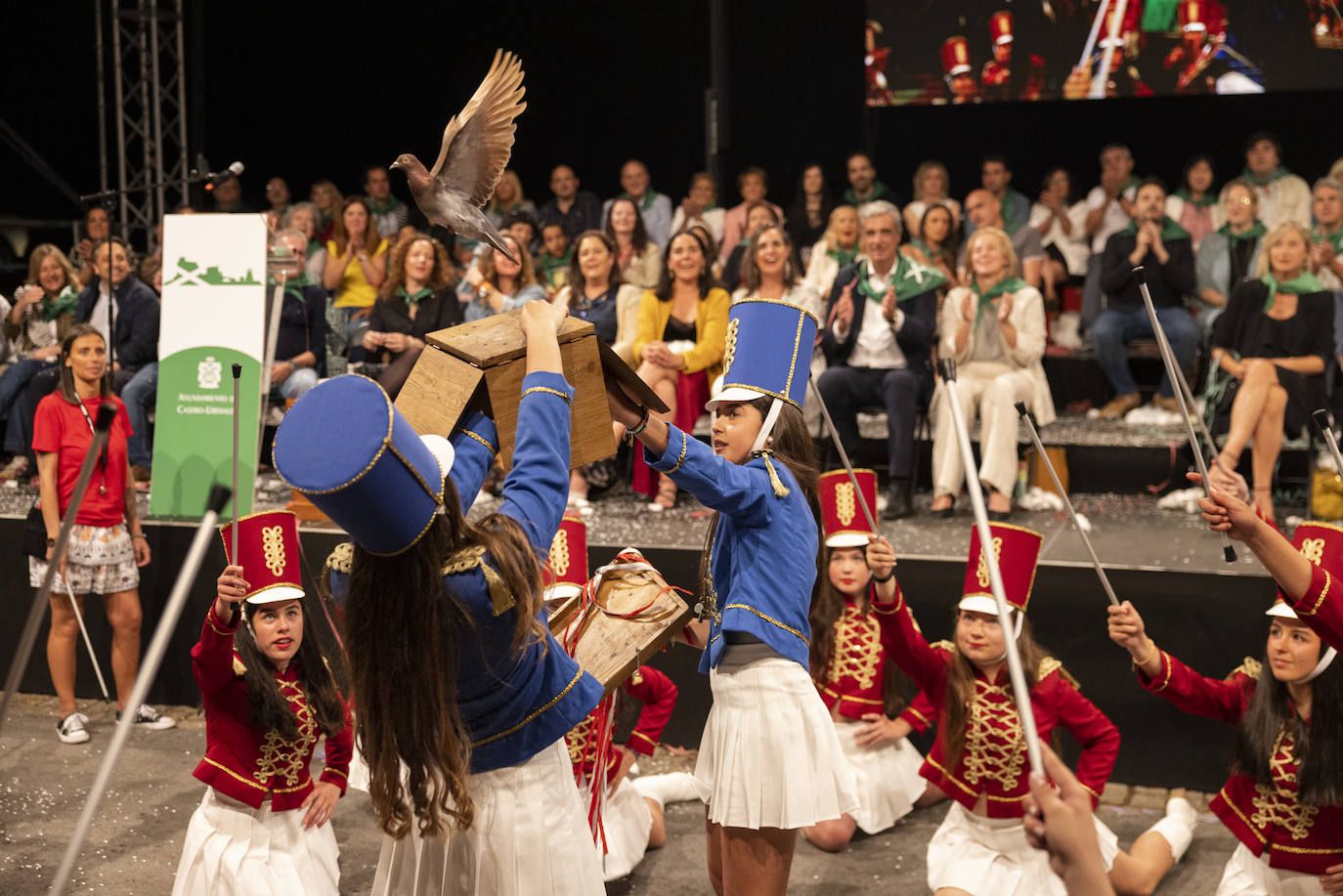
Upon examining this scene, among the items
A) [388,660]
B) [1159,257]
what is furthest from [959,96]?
[388,660]

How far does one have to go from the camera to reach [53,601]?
5.27 metres

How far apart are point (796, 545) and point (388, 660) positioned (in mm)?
1183

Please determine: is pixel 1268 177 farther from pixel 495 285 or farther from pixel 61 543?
pixel 61 543

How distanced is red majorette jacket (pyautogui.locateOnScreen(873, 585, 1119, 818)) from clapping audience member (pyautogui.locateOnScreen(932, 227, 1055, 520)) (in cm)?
187

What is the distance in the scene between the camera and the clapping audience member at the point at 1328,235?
21.1 ft

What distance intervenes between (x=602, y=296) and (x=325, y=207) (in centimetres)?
318

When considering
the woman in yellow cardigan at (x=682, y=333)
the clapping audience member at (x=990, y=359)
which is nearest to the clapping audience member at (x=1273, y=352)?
the clapping audience member at (x=990, y=359)

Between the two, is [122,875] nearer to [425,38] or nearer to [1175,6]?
[1175,6]

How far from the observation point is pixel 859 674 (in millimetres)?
4508

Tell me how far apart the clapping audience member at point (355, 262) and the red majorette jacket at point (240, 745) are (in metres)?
4.25

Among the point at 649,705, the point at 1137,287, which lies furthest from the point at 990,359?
the point at 649,705

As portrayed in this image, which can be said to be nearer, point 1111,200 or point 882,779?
point 882,779

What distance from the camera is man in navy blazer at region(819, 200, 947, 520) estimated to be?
604 cm

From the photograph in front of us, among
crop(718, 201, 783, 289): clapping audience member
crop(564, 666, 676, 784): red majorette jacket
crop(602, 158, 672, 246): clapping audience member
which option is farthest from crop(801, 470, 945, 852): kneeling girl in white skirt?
crop(602, 158, 672, 246): clapping audience member
